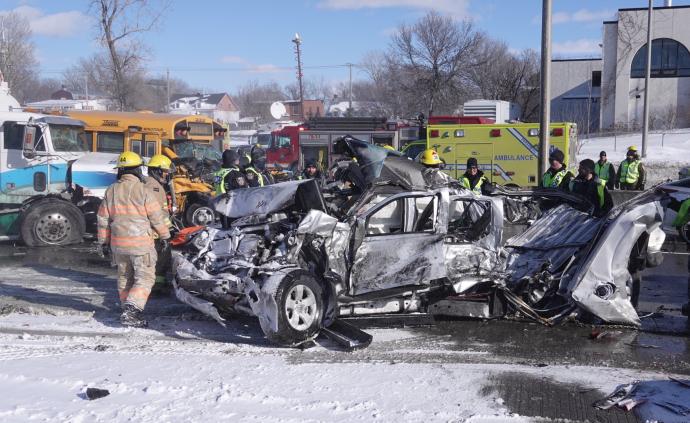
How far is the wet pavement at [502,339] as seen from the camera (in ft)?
17.2

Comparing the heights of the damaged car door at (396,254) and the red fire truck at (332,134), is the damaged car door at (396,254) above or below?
below

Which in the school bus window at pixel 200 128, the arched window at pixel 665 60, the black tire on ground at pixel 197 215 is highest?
the arched window at pixel 665 60

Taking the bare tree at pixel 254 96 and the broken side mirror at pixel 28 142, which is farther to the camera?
the bare tree at pixel 254 96

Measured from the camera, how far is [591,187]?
982 cm

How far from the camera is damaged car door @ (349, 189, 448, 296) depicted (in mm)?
6938

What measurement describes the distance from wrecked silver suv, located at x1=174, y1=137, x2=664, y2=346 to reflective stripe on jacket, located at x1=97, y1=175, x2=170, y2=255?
45cm

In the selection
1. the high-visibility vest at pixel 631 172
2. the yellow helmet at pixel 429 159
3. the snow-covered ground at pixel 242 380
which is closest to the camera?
the snow-covered ground at pixel 242 380

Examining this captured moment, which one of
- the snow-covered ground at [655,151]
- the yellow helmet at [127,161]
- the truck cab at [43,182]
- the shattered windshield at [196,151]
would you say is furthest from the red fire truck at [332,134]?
the yellow helmet at [127,161]

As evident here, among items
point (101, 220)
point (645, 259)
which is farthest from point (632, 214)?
point (101, 220)

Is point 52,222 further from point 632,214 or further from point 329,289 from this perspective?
point 632,214

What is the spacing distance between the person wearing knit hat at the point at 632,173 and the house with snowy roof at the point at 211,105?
7266 centimetres

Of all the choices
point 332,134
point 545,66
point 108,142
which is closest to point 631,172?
point 545,66

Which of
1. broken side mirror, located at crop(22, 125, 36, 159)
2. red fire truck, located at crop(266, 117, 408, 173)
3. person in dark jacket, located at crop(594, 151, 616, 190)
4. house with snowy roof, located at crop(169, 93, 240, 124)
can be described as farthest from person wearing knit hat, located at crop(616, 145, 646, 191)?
house with snowy roof, located at crop(169, 93, 240, 124)

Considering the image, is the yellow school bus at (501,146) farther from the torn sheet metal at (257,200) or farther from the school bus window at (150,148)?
the torn sheet metal at (257,200)
